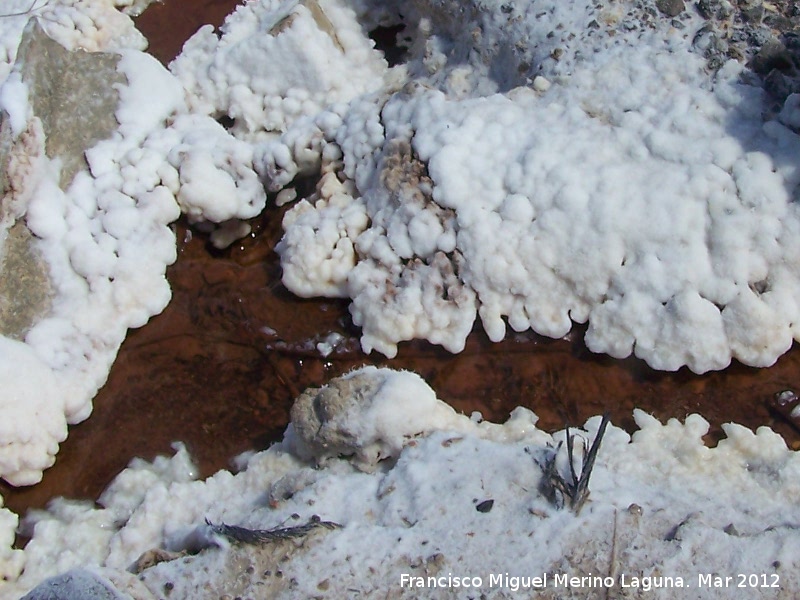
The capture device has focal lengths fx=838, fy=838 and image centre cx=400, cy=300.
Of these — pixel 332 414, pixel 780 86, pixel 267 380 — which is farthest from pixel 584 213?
pixel 267 380

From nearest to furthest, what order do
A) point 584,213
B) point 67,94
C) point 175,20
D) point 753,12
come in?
1. point 584,213
2. point 753,12
3. point 67,94
4. point 175,20

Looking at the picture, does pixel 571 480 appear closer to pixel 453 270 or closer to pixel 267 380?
pixel 453 270

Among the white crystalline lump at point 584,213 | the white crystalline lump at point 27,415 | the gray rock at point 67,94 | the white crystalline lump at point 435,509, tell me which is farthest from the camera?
the gray rock at point 67,94

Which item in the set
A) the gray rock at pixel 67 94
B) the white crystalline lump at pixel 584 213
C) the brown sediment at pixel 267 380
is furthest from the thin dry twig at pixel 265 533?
the gray rock at pixel 67 94

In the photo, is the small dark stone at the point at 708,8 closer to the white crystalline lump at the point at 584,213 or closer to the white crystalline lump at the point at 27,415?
the white crystalline lump at the point at 584,213

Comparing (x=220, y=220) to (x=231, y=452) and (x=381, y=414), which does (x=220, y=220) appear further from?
(x=381, y=414)

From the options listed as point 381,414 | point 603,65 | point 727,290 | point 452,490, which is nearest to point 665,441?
point 727,290

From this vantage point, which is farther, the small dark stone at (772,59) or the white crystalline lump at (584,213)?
the small dark stone at (772,59)

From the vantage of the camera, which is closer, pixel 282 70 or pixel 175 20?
pixel 282 70

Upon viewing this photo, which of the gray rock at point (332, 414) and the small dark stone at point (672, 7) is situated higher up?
the small dark stone at point (672, 7)
